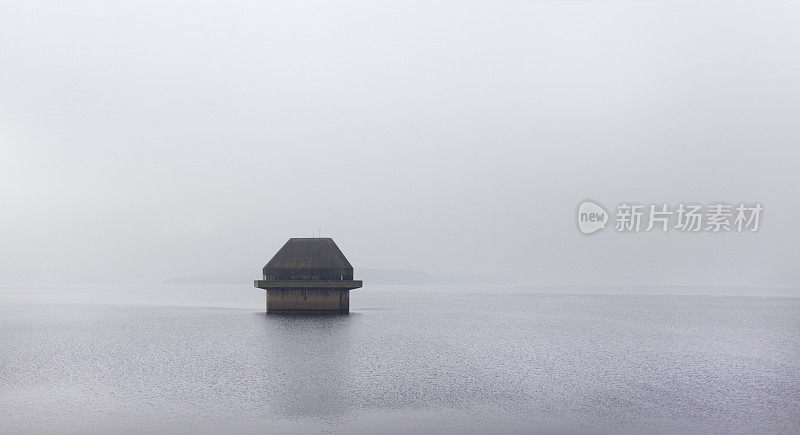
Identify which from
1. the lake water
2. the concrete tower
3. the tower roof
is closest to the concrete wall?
the concrete tower

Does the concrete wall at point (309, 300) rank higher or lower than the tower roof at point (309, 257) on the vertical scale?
lower

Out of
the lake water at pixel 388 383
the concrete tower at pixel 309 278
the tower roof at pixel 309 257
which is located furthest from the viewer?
the tower roof at pixel 309 257

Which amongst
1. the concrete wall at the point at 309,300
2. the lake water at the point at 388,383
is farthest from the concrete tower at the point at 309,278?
the lake water at the point at 388,383

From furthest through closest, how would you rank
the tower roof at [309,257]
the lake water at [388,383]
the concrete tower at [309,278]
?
the tower roof at [309,257], the concrete tower at [309,278], the lake water at [388,383]

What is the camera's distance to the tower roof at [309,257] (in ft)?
220

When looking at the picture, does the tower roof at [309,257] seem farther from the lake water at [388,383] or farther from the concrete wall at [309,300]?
the lake water at [388,383]

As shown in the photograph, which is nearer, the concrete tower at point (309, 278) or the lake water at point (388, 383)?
the lake water at point (388, 383)

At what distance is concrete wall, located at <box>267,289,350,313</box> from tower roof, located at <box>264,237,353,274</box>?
8.25 feet

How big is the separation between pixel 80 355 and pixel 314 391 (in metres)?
25.3

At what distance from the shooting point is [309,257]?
6738 cm

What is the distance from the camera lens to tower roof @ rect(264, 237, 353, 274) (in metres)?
67.1

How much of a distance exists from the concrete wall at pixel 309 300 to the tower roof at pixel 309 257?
2513 mm

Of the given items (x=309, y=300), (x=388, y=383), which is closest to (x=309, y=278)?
(x=309, y=300)

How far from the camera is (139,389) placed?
3269cm
